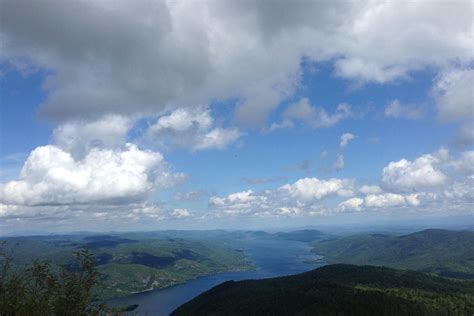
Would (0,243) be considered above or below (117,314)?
above

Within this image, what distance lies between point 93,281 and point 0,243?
26.9ft

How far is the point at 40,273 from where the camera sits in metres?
27.2

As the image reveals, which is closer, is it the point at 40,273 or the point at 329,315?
the point at 40,273

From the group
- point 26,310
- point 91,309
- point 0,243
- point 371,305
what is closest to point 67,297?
point 91,309

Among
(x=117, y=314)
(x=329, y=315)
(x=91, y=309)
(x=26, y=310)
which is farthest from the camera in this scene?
(x=329, y=315)

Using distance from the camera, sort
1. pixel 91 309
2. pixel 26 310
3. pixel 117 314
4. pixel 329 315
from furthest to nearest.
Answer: pixel 329 315
pixel 91 309
pixel 117 314
pixel 26 310

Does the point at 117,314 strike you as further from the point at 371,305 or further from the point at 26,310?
the point at 371,305

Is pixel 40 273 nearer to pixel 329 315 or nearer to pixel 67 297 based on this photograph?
pixel 67 297

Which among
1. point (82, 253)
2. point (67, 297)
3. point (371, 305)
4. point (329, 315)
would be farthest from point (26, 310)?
point (371, 305)

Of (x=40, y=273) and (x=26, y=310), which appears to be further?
(x=40, y=273)

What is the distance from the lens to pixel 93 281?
27625 millimetres

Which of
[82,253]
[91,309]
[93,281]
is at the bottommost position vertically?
[91,309]

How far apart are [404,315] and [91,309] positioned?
710ft

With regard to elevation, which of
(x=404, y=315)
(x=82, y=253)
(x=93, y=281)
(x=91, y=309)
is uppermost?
(x=82, y=253)
